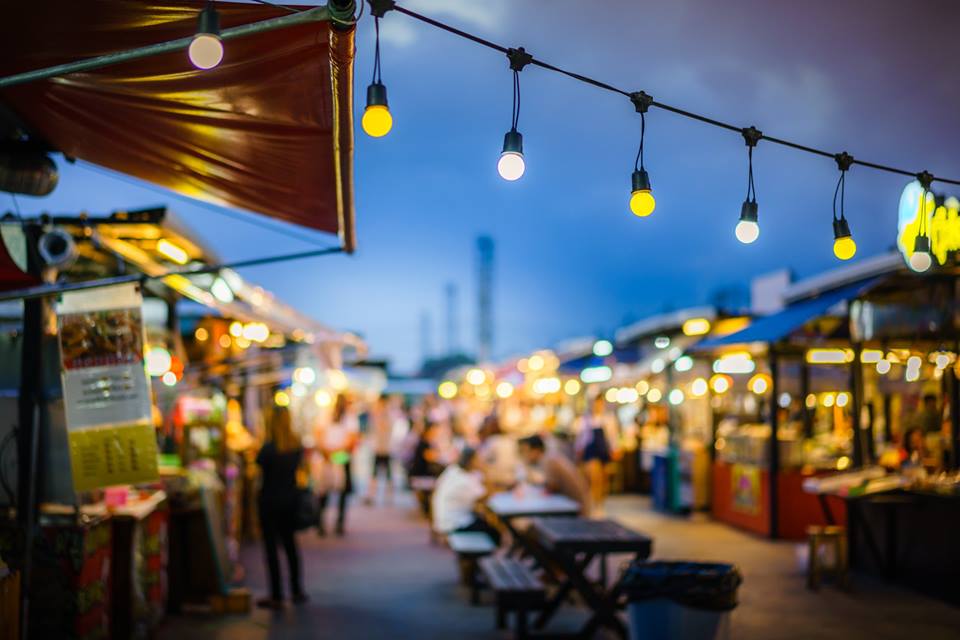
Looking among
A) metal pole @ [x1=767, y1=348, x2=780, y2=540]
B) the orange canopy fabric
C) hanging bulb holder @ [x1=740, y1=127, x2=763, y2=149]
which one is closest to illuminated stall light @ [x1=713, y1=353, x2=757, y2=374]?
metal pole @ [x1=767, y1=348, x2=780, y2=540]

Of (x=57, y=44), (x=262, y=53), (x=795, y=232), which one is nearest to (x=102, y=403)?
(x=57, y=44)

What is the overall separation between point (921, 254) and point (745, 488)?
7373mm

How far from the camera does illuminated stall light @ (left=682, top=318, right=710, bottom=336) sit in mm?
17812

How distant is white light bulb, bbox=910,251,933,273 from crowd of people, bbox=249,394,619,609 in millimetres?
4582

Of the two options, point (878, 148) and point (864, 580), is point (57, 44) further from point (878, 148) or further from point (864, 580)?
point (878, 148)

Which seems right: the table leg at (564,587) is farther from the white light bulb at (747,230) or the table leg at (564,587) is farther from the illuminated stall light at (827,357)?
the illuminated stall light at (827,357)

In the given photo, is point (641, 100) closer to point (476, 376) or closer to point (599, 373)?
point (599, 373)

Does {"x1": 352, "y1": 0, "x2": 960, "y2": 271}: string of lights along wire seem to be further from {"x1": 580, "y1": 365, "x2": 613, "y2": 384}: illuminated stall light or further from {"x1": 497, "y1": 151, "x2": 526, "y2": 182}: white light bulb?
{"x1": 580, "y1": 365, "x2": 613, "y2": 384}: illuminated stall light

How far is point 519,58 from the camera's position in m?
4.25

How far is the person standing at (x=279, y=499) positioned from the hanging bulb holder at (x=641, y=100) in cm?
546

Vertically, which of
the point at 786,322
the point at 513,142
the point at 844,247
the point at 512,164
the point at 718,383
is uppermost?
the point at 513,142

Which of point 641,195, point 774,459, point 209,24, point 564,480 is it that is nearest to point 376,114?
point 209,24

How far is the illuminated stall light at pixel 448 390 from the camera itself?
3036 centimetres

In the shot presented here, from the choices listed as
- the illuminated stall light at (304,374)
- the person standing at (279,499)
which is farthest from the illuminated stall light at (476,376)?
the person standing at (279,499)
